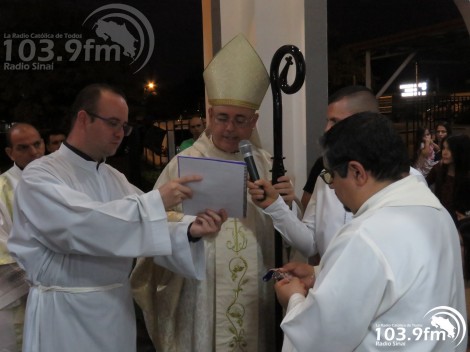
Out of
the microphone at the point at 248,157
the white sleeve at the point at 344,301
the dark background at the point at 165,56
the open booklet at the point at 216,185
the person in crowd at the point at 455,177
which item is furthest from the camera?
the dark background at the point at 165,56

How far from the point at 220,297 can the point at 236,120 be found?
2.78 ft

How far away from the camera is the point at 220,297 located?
2502 millimetres

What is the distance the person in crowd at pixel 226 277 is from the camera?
247 cm

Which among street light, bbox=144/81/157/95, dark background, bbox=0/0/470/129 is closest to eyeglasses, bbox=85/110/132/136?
dark background, bbox=0/0/470/129

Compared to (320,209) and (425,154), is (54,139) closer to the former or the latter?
(320,209)

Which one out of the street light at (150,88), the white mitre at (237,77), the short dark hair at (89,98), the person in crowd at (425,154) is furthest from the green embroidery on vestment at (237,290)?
the street light at (150,88)

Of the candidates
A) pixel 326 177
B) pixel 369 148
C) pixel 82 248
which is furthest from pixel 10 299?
pixel 369 148

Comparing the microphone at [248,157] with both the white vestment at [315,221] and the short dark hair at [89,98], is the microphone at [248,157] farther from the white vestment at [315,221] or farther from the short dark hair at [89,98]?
the short dark hair at [89,98]

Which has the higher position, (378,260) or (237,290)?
(378,260)

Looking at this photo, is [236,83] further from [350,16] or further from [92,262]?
[350,16]

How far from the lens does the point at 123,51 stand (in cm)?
571

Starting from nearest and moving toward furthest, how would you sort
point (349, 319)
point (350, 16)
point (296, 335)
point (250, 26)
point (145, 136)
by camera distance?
point (349, 319)
point (296, 335)
point (250, 26)
point (145, 136)
point (350, 16)

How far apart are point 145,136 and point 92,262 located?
4.18 m

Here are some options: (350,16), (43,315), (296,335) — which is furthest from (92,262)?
(350,16)
